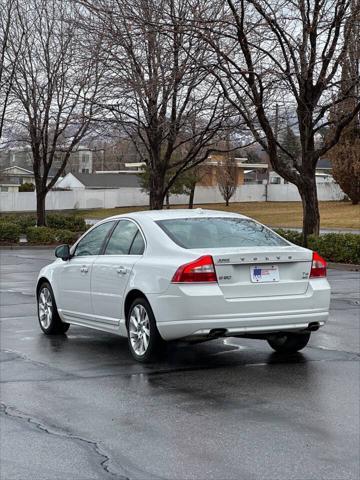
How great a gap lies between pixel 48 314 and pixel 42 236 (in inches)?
968

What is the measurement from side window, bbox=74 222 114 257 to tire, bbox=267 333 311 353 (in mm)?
2359

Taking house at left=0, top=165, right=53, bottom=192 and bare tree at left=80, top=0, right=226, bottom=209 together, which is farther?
house at left=0, top=165, right=53, bottom=192

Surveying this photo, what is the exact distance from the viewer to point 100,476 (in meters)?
5.62

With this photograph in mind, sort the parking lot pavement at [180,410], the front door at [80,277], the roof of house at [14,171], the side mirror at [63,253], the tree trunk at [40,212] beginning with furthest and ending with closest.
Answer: the roof of house at [14,171], the tree trunk at [40,212], the side mirror at [63,253], the front door at [80,277], the parking lot pavement at [180,410]

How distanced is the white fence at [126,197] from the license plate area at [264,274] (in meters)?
63.7

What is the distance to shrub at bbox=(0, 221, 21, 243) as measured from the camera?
36125 mm

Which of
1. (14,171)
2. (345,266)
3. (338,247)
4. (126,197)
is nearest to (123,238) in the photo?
(345,266)

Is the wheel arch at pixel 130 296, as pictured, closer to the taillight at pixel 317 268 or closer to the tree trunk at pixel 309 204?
the taillight at pixel 317 268

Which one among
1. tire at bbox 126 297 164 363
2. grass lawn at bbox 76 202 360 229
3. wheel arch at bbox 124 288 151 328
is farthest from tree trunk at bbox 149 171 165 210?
grass lawn at bbox 76 202 360 229

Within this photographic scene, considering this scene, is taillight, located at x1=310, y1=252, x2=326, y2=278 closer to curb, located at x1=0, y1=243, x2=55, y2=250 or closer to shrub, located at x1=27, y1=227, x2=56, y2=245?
curb, located at x1=0, y1=243, x2=55, y2=250

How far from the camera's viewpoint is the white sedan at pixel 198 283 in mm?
8789

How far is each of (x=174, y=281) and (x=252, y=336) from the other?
103cm

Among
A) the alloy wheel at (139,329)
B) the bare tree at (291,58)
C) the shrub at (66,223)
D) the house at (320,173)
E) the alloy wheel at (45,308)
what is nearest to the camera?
the alloy wheel at (139,329)

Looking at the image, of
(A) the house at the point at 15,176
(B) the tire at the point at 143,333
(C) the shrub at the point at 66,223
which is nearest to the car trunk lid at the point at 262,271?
(B) the tire at the point at 143,333
